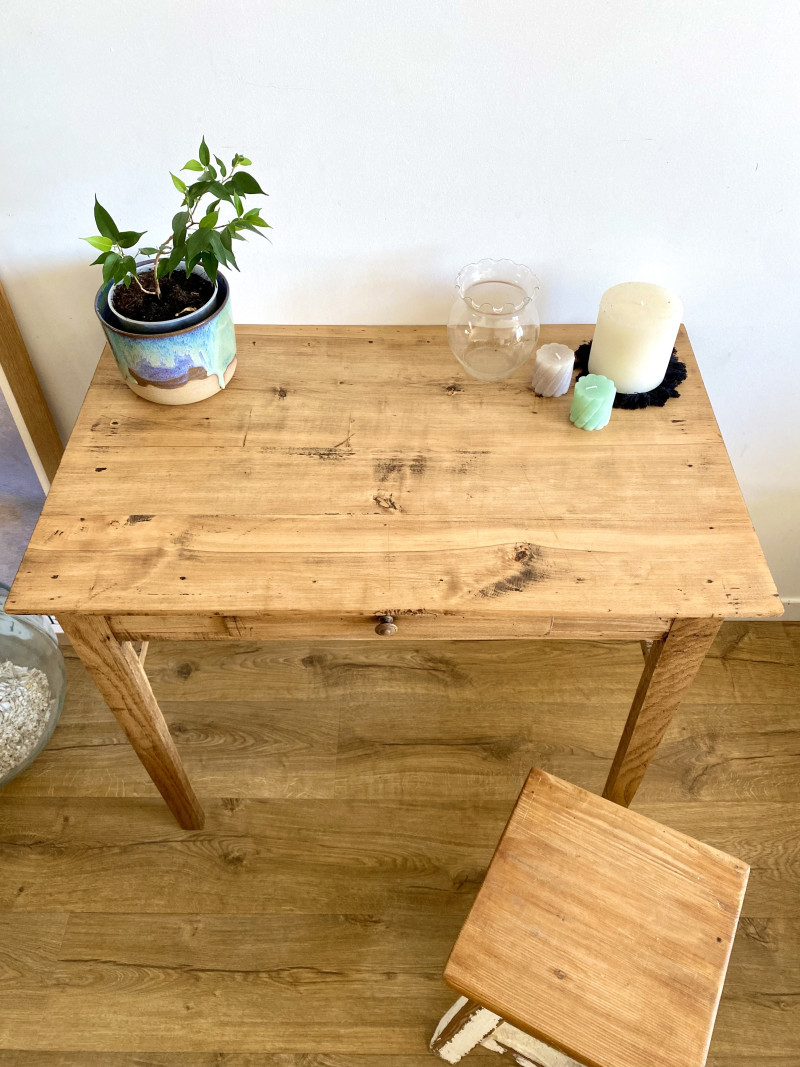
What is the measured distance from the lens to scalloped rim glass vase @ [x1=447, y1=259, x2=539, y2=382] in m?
1.25

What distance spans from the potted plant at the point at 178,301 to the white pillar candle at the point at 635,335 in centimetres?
51

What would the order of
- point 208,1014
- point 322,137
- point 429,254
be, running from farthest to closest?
1. point 208,1014
2. point 429,254
3. point 322,137

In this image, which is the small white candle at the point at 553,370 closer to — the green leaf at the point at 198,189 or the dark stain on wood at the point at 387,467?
the dark stain on wood at the point at 387,467

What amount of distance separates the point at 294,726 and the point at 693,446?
1016 mm

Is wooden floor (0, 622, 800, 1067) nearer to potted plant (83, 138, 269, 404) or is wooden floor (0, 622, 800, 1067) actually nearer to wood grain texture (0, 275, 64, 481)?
wood grain texture (0, 275, 64, 481)

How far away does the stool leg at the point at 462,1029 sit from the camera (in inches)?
46.2

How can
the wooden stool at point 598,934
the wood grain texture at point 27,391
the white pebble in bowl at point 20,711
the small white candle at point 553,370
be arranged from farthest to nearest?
the white pebble in bowl at point 20,711, the wood grain texture at point 27,391, the small white candle at point 553,370, the wooden stool at point 598,934

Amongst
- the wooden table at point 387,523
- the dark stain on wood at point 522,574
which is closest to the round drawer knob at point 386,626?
the wooden table at point 387,523

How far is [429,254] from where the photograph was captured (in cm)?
129

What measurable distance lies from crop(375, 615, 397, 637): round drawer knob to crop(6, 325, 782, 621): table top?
3 centimetres

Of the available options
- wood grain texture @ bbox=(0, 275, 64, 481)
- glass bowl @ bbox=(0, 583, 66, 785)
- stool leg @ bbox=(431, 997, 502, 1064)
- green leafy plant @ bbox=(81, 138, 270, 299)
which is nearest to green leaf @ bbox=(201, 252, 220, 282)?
green leafy plant @ bbox=(81, 138, 270, 299)

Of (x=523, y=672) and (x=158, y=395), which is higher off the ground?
(x=158, y=395)

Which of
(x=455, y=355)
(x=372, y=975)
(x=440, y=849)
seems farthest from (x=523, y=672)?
(x=455, y=355)

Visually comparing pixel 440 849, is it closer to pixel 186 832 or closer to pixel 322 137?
pixel 186 832
